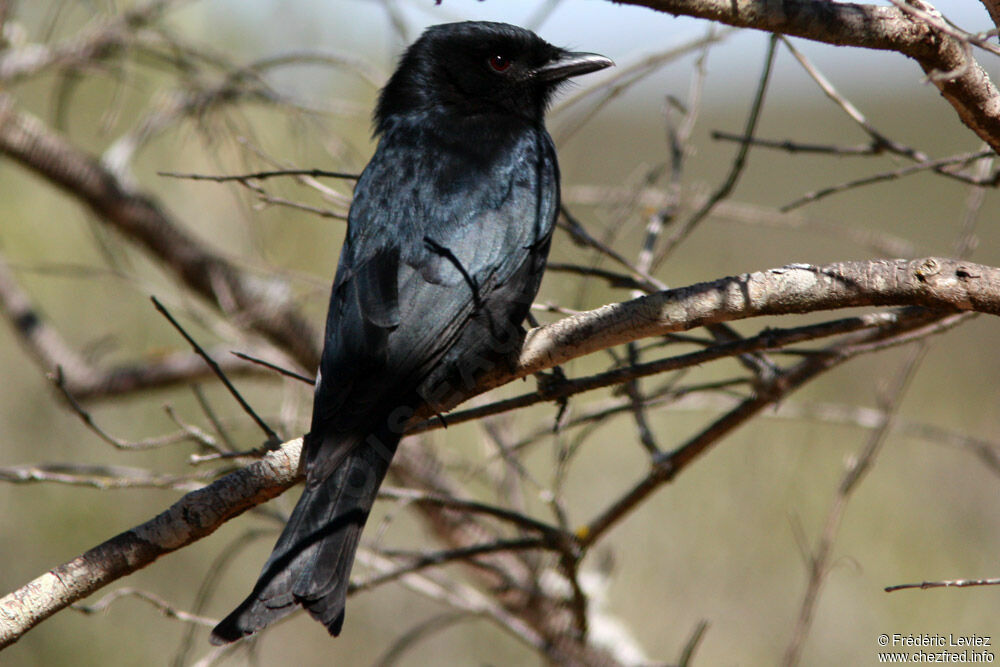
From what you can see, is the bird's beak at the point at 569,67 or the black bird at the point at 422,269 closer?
the black bird at the point at 422,269

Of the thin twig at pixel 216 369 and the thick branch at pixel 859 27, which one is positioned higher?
the thick branch at pixel 859 27

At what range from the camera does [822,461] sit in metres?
7.50

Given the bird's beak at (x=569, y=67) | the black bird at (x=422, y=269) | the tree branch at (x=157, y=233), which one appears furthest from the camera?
the tree branch at (x=157, y=233)

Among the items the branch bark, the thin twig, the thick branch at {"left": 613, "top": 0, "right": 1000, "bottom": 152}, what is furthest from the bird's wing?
the thick branch at {"left": 613, "top": 0, "right": 1000, "bottom": 152}

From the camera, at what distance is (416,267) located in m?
2.90

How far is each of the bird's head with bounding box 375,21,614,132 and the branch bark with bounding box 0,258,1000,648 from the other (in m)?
1.79

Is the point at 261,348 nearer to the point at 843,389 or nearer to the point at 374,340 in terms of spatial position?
the point at 374,340

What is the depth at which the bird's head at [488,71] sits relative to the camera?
12.3 feet

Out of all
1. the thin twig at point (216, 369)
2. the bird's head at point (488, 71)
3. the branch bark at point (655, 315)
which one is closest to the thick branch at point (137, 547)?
the branch bark at point (655, 315)

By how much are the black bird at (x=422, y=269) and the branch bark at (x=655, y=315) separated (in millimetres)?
227

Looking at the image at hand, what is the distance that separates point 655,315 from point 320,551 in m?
1.06

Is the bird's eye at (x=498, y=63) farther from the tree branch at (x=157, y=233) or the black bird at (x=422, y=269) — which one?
the tree branch at (x=157, y=233)

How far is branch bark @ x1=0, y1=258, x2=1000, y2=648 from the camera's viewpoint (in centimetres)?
199

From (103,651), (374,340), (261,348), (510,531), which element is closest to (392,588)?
(103,651)
